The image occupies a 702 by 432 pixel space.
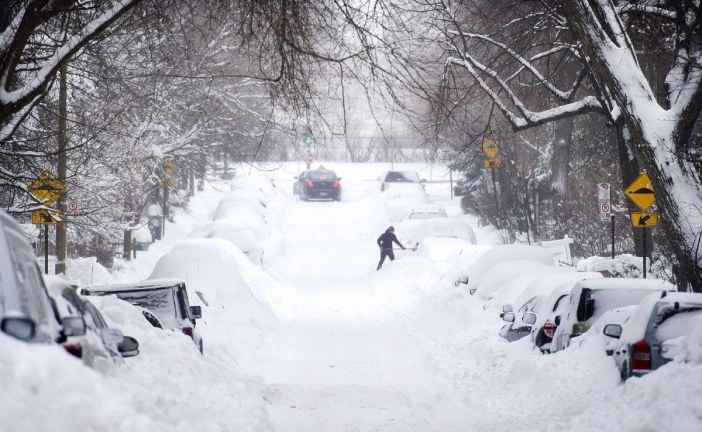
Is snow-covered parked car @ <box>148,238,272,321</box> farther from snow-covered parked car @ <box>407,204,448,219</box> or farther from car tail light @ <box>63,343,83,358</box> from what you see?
snow-covered parked car @ <box>407,204,448,219</box>

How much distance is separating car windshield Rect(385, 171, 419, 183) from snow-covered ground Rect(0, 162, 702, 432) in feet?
86.4

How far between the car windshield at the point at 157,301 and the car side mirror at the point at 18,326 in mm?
8700

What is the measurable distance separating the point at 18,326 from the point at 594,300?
9.64 meters

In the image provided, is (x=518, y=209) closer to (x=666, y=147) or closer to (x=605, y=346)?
(x=666, y=147)

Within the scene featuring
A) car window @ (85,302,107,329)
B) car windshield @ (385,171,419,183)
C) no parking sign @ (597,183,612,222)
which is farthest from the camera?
car windshield @ (385,171,419,183)

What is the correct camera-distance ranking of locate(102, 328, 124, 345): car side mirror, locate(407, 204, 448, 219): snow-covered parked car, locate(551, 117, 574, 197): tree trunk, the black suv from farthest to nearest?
locate(407, 204, 448, 219): snow-covered parked car, locate(551, 117, 574, 197): tree trunk, the black suv, locate(102, 328, 124, 345): car side mirror

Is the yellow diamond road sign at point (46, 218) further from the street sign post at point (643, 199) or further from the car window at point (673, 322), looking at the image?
the car window at point (673, 322)

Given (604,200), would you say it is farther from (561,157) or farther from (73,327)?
(73,327)

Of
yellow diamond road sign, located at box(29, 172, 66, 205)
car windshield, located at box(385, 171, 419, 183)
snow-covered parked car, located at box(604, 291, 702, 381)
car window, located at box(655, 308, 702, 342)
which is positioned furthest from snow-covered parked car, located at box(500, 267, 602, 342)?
car windshield, located at box(385, 171, 419, 183)

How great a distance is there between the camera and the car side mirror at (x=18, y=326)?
4547 millimetres

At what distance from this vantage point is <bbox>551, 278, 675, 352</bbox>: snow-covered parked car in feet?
42.1

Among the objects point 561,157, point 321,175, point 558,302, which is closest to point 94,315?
point 558,302

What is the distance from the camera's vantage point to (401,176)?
194 ft

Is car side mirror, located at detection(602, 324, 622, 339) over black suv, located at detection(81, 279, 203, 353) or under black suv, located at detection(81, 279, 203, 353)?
over
